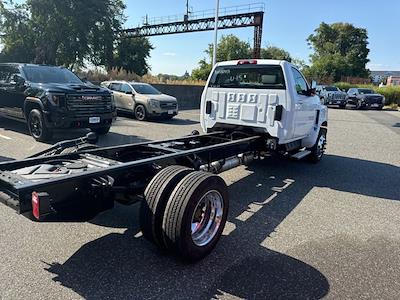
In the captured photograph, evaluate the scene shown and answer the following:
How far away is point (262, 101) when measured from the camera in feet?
20.9

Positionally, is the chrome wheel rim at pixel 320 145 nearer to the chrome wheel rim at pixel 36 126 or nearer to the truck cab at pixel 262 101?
the truck cab at pixel 262 101

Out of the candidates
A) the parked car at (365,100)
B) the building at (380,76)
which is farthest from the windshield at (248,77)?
the building at (380,76)

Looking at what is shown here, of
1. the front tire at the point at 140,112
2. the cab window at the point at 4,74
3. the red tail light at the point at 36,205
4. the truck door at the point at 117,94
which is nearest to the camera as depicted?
the red tail light at the point at 36,205

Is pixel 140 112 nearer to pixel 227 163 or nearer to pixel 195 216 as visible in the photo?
pixel 227 163

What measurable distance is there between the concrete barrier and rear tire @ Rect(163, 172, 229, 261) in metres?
18.8

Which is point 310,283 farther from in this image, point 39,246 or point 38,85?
point 38,85

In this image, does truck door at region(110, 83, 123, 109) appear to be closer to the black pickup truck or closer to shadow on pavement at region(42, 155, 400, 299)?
the black pickup truck

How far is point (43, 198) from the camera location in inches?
107

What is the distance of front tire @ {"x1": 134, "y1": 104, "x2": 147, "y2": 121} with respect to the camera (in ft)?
47.7

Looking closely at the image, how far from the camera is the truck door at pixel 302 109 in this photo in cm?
654

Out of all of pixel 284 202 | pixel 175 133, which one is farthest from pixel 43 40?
pixel 284 202

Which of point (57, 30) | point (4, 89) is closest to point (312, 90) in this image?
point (4, 89)

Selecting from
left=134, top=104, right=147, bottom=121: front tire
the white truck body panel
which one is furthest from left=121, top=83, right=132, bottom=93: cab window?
the white truck body panel

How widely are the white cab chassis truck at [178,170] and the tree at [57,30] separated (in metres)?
33.2
